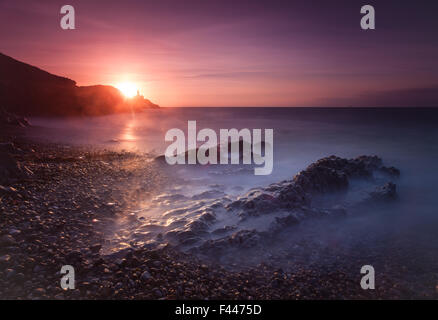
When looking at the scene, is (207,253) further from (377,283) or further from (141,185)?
(141,185)

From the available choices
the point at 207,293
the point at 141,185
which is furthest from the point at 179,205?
the point at 207,293

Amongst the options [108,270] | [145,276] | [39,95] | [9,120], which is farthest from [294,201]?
[39,95]

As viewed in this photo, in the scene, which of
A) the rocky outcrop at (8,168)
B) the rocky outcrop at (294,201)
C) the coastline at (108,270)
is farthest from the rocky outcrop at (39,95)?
the rocky outcrop at (294,201)

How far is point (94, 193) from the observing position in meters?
10.0

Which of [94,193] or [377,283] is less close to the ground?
[94,193]

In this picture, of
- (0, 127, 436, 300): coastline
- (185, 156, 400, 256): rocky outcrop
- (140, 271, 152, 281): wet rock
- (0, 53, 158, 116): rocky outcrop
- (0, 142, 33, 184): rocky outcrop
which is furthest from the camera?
(0, 53, 158, 116): rocky outcrop

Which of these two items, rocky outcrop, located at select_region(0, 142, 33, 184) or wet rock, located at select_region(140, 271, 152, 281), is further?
rocky outcrop, located at select_region(0, 142, 33, 184)

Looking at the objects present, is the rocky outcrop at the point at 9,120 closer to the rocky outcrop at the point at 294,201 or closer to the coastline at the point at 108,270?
the coastline at the point at 108,270

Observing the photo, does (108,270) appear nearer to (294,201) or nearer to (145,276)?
(145,276)

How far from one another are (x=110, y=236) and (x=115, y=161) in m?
10.3

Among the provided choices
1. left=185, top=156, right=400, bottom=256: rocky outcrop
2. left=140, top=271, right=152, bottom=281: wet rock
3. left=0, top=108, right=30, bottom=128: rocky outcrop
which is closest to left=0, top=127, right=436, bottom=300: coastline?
left=140, top=271, right=152, bottom=281: wet rock

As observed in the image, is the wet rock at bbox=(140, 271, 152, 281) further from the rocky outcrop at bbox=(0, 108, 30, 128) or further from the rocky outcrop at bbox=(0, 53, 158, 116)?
the rocky outcrop at bbox=(0, 53, 158, 116)

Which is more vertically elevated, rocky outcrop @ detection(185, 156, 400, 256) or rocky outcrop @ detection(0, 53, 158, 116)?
rocky outcrop @ detection(0, 53, 158, 116)

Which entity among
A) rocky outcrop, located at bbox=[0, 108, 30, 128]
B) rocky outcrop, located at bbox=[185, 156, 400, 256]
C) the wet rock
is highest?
rocky outcrop, located at bbox=[0, 108, 30, 128]
